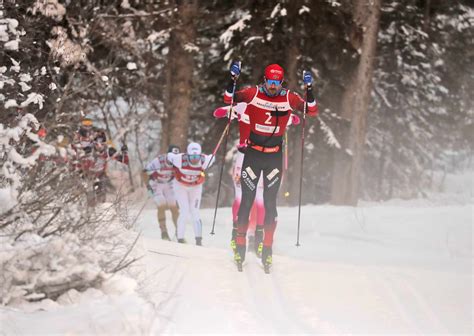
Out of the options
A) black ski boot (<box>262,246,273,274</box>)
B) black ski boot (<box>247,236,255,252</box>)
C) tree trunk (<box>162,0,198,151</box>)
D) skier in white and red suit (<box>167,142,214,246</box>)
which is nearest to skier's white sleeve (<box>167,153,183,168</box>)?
skier in white and red suit (<box>167,142,214,246</box>)

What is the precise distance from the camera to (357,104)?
16078 mm

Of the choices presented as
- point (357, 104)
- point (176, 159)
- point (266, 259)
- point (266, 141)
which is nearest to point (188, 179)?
point (176, 159)

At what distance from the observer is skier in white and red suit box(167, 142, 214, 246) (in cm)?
1034

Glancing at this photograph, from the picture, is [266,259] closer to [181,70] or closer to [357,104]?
[181,70]

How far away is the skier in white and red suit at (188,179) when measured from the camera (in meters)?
10.3

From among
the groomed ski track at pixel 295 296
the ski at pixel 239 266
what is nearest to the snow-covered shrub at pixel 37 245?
the groomed ski track at pixel 295 296

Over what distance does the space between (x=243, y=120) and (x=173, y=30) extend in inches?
306

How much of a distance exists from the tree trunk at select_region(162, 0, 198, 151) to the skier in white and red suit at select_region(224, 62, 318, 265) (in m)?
7.73

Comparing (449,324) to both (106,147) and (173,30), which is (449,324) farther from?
(173,30)

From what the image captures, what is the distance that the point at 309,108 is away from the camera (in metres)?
7.39

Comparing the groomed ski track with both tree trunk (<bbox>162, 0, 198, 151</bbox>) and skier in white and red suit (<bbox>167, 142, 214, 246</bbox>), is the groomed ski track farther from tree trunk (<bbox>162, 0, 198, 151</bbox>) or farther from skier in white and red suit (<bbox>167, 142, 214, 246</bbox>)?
tree trunk (<bbox>162, 0, 198, 151</bbox>)

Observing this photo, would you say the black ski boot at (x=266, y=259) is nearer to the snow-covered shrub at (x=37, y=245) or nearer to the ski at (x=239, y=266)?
the ski at (x=239, y=266)

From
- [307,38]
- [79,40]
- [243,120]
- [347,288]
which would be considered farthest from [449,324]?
[307,38]

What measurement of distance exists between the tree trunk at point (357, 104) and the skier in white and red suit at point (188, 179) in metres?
6.96
